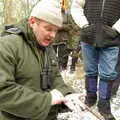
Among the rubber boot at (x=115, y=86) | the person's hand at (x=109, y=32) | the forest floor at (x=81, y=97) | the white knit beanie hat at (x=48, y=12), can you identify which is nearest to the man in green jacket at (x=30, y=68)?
the white knit beanie hat at (x=48, y=12)

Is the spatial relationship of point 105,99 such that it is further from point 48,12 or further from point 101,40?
point 48,12

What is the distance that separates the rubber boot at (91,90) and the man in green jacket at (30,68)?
2188mm

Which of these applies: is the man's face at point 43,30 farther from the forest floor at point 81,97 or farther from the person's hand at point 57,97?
the forest floor at point 81,97

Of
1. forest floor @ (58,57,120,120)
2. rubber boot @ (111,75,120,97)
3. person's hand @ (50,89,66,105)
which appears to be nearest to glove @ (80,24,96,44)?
forest floor @ (58,57,120,120)

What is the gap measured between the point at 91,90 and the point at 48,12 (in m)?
2.58

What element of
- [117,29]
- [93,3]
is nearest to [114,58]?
[117,29]

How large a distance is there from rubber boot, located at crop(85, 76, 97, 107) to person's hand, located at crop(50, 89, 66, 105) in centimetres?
228

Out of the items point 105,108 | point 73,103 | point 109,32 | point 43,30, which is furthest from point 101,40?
point 43,30

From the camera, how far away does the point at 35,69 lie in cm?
303

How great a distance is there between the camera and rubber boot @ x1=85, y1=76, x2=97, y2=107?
536 centimetres

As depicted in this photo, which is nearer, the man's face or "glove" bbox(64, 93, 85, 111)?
the man's face

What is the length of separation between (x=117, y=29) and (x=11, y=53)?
92.4 inches

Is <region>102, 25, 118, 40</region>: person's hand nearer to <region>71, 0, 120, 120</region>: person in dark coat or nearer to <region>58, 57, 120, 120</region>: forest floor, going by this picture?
<region>71, 0, 120, 120</region>: person in dark coat

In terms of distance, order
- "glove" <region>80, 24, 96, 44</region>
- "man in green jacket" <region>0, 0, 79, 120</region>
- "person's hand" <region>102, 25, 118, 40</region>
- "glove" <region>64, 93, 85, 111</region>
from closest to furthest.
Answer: "man in green jacket" <region>0, 0, 79, 120</region> → "glove" <region>64, 93, 85, 111</region> → "person's hand" <region>102, 25, 118, 40</region> → "glove" <region>80, 24, 96, 44</region>
